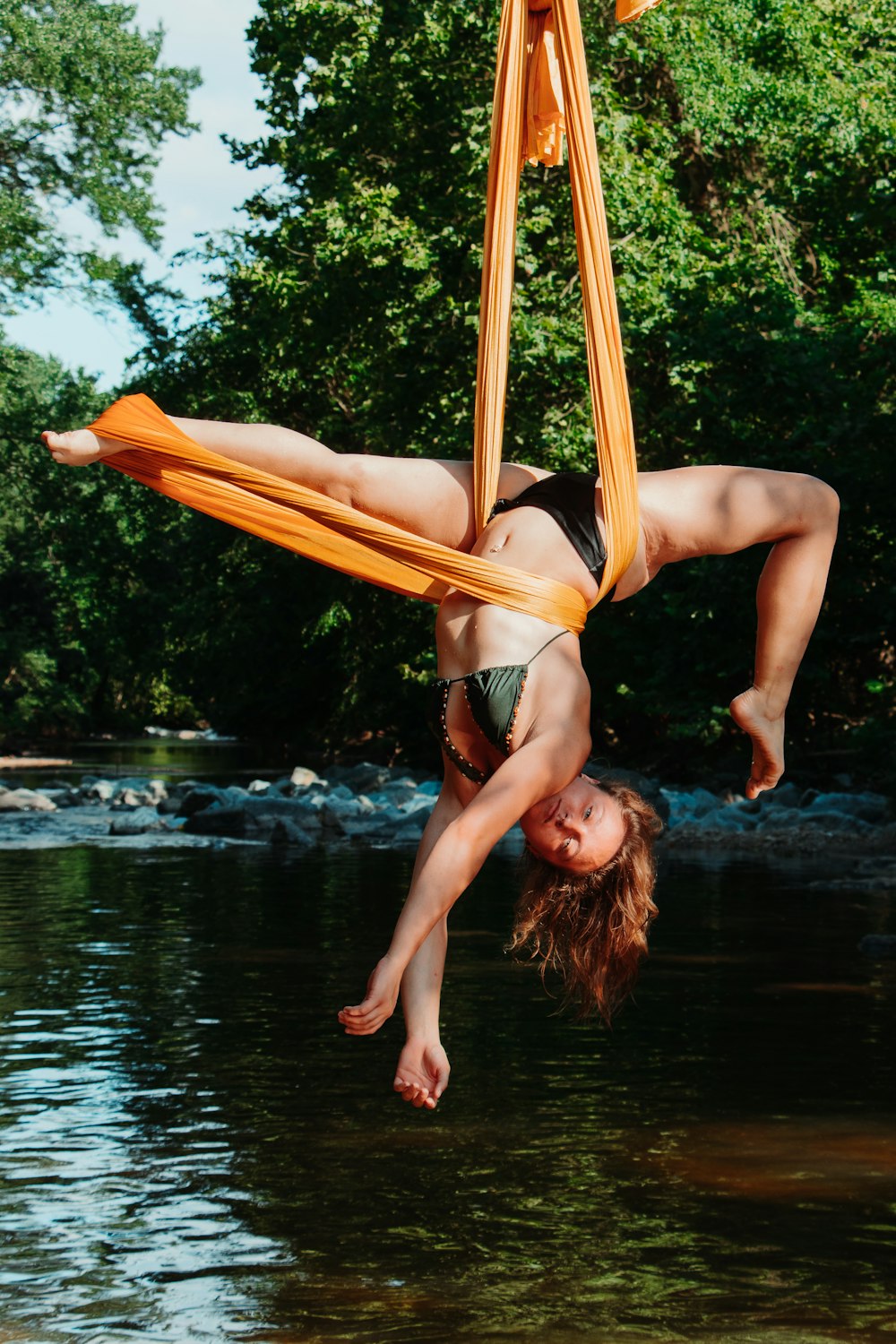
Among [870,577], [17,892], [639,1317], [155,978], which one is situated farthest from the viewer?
[870,577]

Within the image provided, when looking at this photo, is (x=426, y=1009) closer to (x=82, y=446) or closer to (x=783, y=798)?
(x=82, y=446)

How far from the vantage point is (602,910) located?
3512mm

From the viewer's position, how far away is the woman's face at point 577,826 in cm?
324

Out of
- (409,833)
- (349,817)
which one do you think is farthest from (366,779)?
(409,833)

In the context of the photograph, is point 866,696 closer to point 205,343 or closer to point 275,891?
point 275,891

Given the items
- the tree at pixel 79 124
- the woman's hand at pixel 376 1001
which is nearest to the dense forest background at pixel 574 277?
the tree at pixel 79 124

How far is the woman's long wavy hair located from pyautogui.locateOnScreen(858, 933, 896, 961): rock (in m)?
7.07

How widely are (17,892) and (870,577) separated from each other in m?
9.50

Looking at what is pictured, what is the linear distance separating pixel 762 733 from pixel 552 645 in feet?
1.97

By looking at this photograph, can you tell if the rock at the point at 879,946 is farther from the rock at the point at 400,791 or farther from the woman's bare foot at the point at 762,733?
the rock at the point at 400,791

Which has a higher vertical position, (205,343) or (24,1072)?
(205,343)

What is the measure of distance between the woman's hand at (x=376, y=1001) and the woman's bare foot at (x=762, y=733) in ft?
3.40

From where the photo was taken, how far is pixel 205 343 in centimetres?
2759

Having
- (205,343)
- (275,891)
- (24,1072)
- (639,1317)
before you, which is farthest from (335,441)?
(639,1317)
